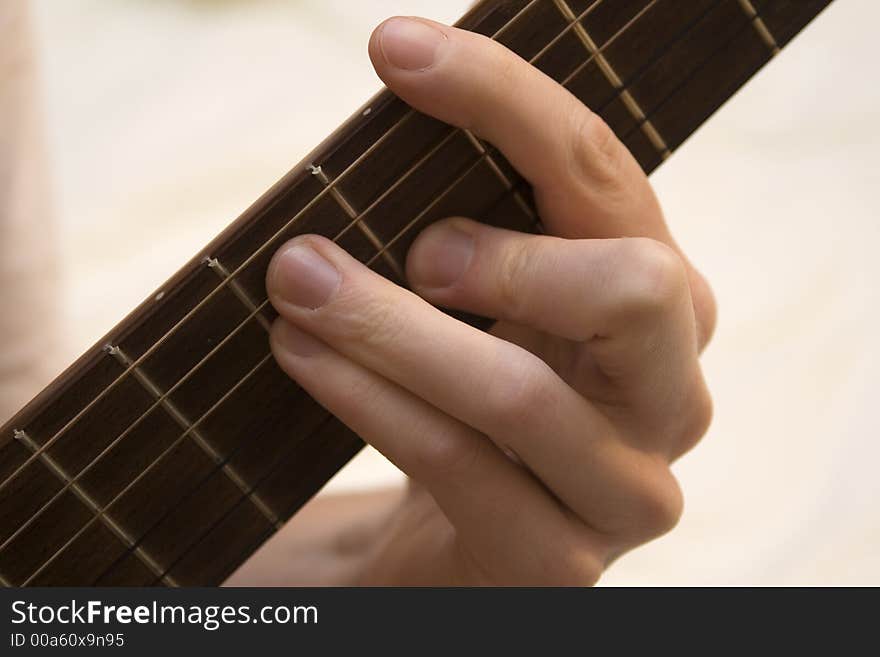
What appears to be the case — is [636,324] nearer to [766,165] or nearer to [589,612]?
[589,612]

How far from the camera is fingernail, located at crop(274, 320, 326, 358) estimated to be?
1.53 ft

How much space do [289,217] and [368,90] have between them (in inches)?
29.1

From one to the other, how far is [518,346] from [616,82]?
0.15 meters

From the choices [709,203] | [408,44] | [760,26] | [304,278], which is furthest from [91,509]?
[709,203]

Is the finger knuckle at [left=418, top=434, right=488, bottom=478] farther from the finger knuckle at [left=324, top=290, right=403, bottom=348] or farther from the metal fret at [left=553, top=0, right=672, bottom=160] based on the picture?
the metal fret at [left=553, top=0, right=672, bottom=160]

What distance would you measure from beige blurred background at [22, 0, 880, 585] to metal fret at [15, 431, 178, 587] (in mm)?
465

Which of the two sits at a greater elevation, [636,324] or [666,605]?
[636,324]

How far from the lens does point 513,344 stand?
491 mm

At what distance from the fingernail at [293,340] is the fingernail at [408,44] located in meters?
0.14

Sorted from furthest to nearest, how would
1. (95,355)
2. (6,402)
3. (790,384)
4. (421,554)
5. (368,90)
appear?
(368,90)
(790,384)
(6,402)
(421,554)
(95,355)

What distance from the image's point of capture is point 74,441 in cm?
47

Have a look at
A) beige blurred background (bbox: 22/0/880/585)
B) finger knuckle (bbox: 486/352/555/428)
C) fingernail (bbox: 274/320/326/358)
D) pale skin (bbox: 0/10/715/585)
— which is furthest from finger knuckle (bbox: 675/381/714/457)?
beige blurred background (bbox: 22/0/880/585)

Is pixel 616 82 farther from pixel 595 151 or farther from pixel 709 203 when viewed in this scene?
pixel 709 203

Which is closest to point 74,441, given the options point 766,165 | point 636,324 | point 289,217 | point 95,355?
point 95,355
